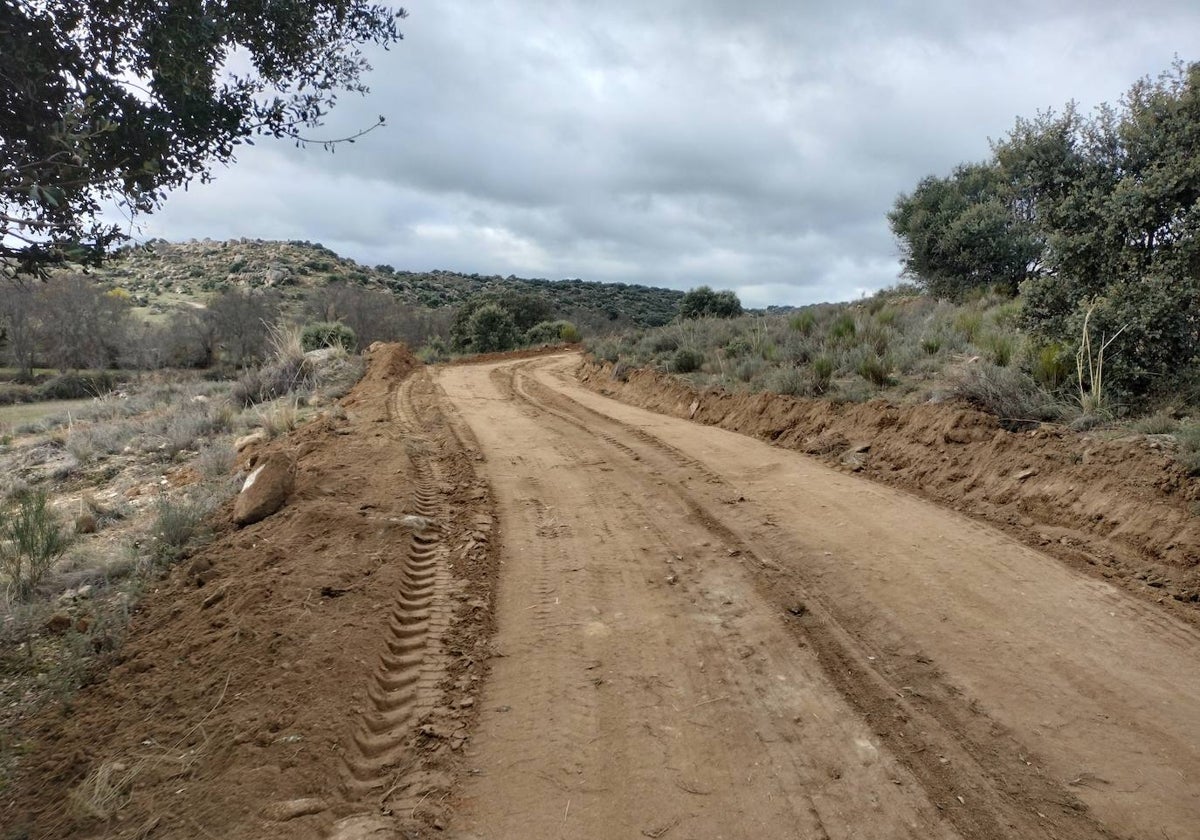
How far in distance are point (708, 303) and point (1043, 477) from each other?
34926 millimetres

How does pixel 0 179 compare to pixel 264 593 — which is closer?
pixel 0 179

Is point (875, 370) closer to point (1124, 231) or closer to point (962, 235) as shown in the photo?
point (1124, 231)

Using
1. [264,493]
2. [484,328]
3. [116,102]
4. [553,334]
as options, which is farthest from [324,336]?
[116,102]

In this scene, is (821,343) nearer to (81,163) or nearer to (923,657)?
(923,657)

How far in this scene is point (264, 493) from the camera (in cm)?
674

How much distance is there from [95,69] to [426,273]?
79.8 m

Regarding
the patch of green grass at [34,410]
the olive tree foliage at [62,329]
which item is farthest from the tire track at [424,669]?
the olive tree foliage at [62,329]

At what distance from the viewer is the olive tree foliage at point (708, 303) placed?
4044 centimetres

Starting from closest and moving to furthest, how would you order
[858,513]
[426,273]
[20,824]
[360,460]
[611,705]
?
[20,824] < [611,705] < [858,513] < [360,460] < [426,273]

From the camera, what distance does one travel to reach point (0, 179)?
3113 mm

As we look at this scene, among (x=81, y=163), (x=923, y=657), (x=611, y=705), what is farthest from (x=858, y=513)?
(x=81, y=163)

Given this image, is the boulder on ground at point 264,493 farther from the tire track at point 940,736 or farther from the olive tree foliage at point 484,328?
the olive tree foliage at point 484,328

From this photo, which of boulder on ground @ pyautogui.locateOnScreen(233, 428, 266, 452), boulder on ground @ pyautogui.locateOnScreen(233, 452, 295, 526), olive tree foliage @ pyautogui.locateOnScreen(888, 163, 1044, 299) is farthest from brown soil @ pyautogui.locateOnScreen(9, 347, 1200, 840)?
olive tree foliage @ pyautogui.locateOnScreen(888, 163, 1044, 299)

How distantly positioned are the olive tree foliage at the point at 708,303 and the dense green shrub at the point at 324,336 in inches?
786
